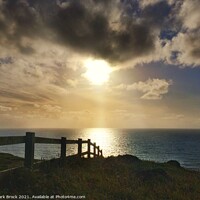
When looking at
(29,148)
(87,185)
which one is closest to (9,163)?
(29,148)

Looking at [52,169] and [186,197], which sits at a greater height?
[52,169]

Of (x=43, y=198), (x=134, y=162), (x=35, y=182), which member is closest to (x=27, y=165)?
(x=35, y=182)

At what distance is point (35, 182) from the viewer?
8.75m

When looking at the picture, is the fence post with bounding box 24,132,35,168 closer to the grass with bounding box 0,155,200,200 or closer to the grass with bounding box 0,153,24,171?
the grass with bounding box 0,155,200,200

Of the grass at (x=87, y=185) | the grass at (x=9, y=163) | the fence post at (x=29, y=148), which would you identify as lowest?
the grass at (x=87, y=185)

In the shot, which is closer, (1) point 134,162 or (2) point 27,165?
(2) point 27,165

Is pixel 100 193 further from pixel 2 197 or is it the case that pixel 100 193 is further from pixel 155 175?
pixel 155 175

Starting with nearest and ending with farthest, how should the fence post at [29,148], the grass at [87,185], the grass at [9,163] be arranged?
1. the grass at [87,185]
2. the fence post at [29,148]
3. the grass at [9,163]

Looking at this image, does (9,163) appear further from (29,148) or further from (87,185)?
(87,185)

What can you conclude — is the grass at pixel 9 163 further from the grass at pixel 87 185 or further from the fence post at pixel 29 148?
the fence post at pixel 29 148

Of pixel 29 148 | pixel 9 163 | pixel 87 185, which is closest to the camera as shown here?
pixel 29 148

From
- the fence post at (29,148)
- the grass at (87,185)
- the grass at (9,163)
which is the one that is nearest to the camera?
the grass at (87,185)

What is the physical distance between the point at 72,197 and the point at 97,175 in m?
2.97

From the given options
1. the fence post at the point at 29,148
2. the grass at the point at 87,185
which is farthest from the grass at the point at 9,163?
the fence post at the point at 29,148
